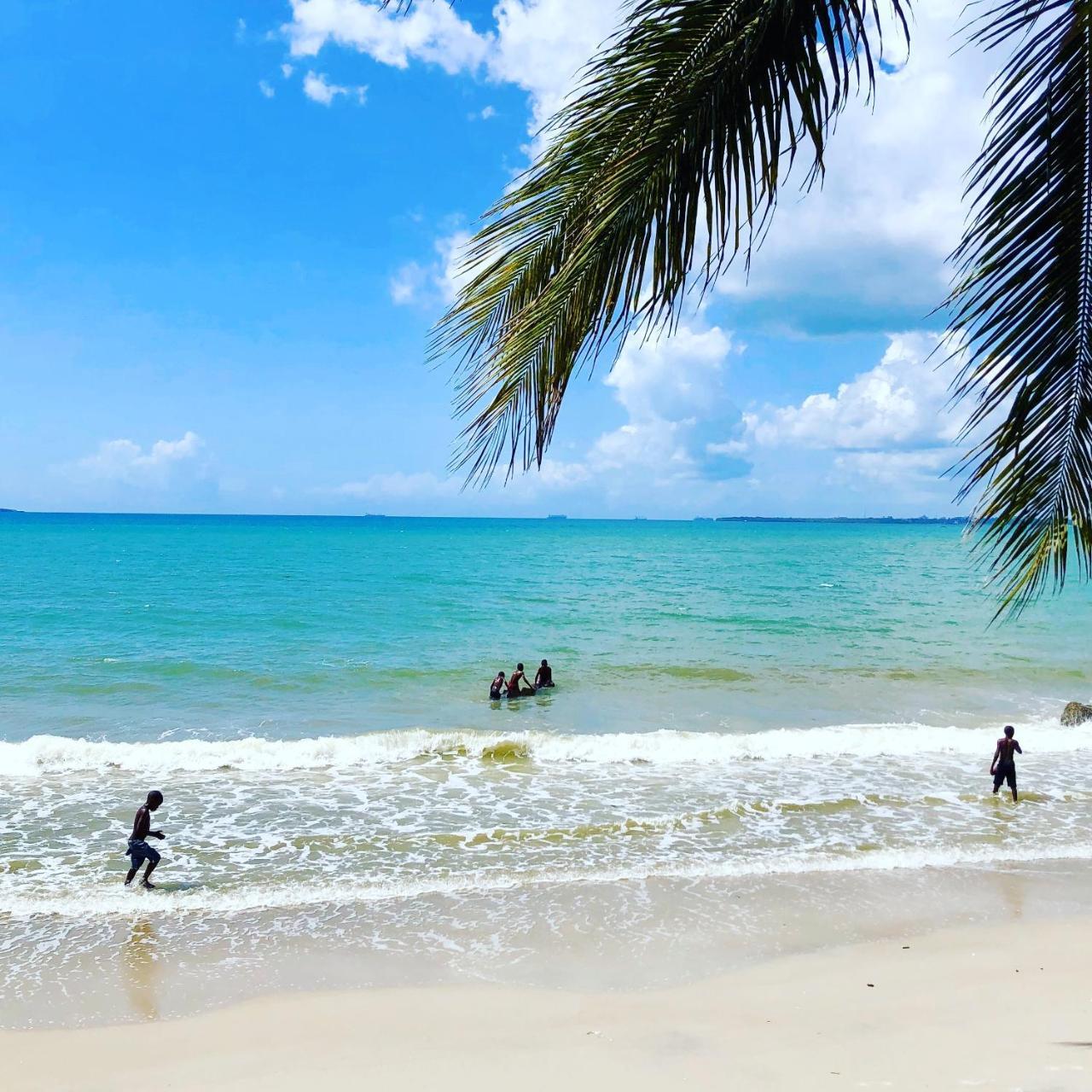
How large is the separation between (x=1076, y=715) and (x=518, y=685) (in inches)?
529

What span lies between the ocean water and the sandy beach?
69cm

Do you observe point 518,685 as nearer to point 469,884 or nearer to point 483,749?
point 483,749

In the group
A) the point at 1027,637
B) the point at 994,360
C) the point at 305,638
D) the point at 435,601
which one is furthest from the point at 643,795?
the point at 435,601

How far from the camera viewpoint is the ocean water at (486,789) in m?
9.73

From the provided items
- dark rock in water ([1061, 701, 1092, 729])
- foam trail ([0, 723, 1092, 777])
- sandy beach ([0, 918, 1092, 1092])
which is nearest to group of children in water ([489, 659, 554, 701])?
foam trail ([0, 723, 1092, 777])

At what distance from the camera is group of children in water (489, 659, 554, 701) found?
2339cm

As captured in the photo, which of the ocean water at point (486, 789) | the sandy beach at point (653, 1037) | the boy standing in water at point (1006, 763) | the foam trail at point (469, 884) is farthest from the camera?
the boy standing in water at point (1006, 763)

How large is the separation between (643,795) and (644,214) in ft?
44.1

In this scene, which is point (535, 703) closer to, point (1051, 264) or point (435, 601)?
point (1051, 264)

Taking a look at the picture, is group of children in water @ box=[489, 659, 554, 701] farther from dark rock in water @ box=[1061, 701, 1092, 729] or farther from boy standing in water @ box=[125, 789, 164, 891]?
boy standing in water @ box=[125, 789, 164, 891]

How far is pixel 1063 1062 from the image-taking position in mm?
6719

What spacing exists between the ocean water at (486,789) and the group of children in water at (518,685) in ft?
1.26

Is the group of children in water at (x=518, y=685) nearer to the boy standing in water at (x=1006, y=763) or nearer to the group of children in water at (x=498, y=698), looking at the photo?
the group of children in water at (x=498, y=698)

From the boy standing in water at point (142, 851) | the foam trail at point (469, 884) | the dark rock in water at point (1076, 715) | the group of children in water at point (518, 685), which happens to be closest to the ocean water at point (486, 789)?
the foam trail at point (469, 884)
